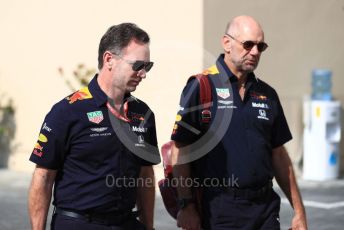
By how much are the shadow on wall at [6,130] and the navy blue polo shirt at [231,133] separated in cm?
868

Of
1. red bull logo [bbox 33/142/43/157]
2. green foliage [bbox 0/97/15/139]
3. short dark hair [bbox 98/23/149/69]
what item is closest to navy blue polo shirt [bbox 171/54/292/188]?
short dark hair [bbox 98/23/149/69]

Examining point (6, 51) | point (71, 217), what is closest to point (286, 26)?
point (6, 51)

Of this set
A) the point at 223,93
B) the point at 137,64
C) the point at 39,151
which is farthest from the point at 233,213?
the point at 39,151

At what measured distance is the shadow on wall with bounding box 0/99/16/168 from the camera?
12812mm

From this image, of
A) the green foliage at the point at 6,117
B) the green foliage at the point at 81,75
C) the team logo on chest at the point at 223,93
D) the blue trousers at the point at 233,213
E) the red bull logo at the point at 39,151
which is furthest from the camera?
the green foliage at the point at 6,117

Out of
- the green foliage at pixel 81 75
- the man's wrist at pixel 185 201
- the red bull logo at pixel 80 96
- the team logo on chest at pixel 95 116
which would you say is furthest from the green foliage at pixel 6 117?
the team logo on chest at pixel 95 116

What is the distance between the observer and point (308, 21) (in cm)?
1219

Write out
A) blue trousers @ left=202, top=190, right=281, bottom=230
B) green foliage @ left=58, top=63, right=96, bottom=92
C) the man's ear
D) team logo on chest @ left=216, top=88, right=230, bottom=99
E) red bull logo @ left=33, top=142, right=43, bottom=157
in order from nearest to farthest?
red bull logo @ left=33, top=142, right=43, bottom=157 < blue trousers @ left=202, top=190, right=281, bottom=230 < team logo on chest @ left=216, top=88, right=230, bottom=99 < the man's ear < green foliage @ left=58, top=63, right=96, bottom=92

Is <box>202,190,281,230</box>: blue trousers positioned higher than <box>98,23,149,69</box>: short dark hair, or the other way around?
<box>98,23,149,69</box>: short dark hair

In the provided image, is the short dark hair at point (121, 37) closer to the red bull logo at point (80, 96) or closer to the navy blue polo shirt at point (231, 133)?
the red bull logo at point (80, 96)

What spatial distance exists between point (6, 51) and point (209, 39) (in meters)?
3.69

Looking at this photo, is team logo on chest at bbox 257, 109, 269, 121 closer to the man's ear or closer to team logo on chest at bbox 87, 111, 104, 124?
the man's ear

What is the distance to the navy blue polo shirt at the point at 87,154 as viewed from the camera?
384 cm

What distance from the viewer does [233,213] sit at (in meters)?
4.39
